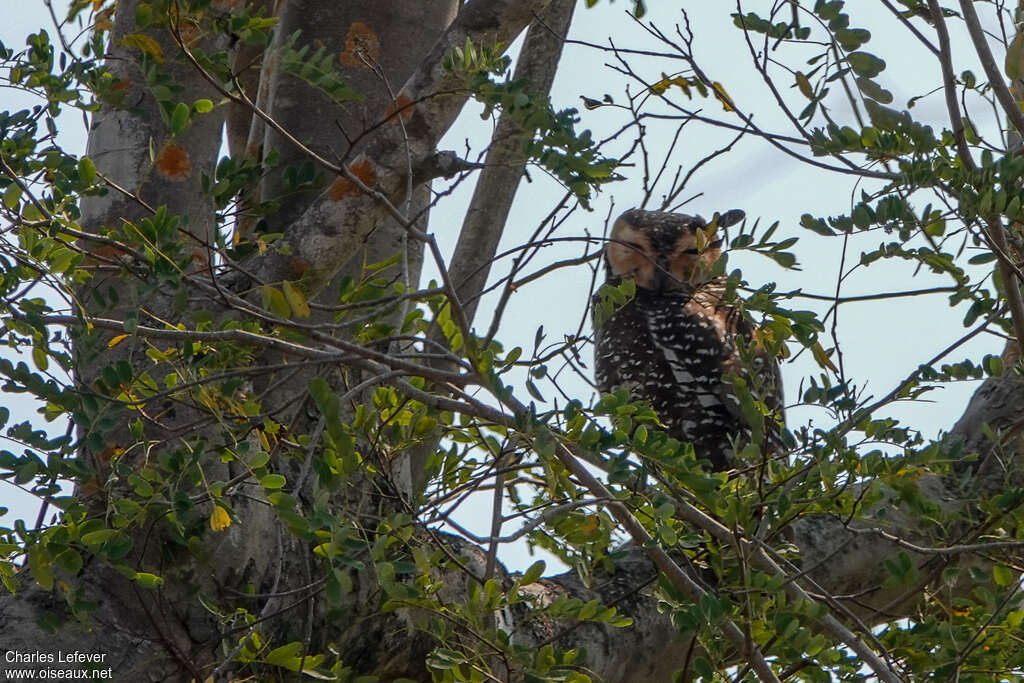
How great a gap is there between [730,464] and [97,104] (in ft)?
8.91

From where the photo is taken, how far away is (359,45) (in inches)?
115

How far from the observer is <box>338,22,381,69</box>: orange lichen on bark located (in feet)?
9.57

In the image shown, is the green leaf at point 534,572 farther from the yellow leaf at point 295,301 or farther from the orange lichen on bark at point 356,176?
the orange lichen on bark at point 356,176

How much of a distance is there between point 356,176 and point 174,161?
51 centimetres

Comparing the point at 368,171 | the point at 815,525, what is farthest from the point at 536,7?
the point at 815,525

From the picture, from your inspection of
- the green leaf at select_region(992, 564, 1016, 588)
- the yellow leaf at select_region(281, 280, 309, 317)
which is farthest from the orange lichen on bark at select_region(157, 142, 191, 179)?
the green leaf at select_region(992, 564, 1016, 588)

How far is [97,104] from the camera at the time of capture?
2.38m

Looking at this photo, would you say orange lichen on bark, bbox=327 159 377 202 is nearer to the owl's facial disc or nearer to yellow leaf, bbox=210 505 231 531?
yellow leaf, bbox=210 505 231 531

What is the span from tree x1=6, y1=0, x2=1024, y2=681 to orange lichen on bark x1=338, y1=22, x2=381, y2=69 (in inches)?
14.5

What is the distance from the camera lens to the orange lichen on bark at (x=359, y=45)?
9.57 ft

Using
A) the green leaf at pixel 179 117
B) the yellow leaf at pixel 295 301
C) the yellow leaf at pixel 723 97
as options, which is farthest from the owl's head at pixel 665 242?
the yellow leaf at pixel 295 301

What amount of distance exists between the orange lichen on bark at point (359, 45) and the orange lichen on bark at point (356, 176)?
0.59 meters

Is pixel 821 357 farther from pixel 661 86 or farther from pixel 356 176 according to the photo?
pixel 356 176

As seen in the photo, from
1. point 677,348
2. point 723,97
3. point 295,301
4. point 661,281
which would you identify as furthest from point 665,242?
point 295,301
